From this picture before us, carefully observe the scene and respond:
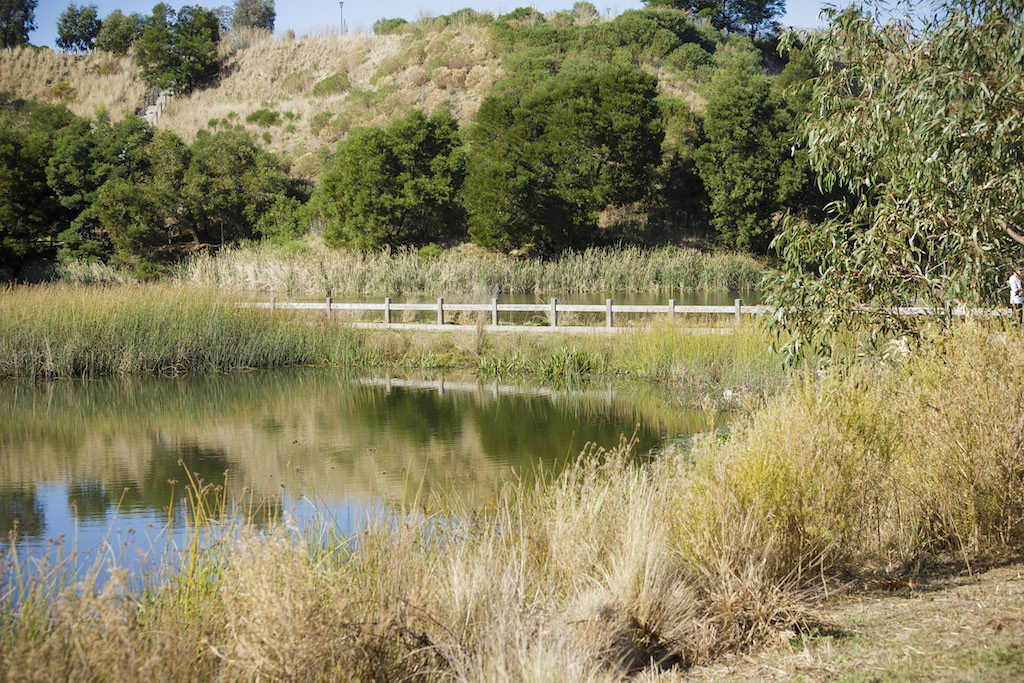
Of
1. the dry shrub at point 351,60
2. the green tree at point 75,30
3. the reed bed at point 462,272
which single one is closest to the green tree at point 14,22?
the green tree at point 75,30

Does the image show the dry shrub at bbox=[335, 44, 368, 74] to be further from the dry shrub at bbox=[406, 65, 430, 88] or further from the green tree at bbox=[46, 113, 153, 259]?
the green tree at bbox=[46, 113, 153, 259]

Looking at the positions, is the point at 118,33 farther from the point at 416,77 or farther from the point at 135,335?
the point at 135,335

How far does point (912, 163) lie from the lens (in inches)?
283

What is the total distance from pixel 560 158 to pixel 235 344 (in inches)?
863

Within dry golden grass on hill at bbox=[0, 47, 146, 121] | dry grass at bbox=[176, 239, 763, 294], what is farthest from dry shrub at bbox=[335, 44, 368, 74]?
dry grass at bbox=[176, 239, 763, 294]

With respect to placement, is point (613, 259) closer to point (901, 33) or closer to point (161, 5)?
point (901, 33)

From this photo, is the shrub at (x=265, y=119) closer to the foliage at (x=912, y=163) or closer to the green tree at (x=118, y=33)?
the green tree at (x=118, y=33)

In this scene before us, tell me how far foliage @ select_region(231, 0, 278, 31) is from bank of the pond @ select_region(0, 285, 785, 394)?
64917 mm

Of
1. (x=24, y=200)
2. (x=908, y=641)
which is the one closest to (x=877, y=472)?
(x=908, y=641)

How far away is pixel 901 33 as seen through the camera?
741 centimetres

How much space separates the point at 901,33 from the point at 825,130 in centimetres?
88

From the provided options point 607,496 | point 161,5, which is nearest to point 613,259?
point 607,496

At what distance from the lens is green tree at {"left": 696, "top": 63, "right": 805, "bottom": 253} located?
131ft

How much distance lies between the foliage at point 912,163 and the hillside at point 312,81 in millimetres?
42116
